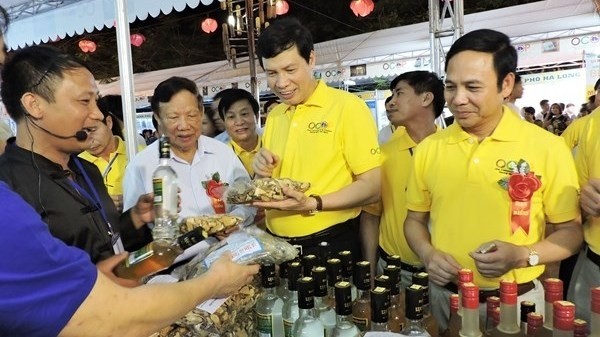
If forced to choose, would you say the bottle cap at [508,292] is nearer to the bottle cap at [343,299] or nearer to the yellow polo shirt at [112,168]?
the bottle cap at [343,299]

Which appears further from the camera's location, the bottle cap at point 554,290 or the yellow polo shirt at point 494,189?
the yellow polo shirt at point 494,189

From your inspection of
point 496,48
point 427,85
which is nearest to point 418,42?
point 427,85

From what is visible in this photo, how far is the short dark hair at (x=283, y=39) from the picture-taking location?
184 cm

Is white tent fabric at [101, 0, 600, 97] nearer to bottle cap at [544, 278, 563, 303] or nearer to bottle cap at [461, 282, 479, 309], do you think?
bottle cap at [544, 278, 563, 303]

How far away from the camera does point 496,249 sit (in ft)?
4.40

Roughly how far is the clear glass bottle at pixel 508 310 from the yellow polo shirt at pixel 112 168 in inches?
90.5

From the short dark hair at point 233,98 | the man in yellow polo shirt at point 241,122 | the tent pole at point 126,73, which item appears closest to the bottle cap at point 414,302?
the tent pole at point 126,73

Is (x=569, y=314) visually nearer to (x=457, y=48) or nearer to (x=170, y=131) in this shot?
(x=457, y=48)

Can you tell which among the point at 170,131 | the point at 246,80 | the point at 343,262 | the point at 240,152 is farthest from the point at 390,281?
the point at 246,80

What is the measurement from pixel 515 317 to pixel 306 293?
A: 1.50 feet

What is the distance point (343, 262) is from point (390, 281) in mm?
170

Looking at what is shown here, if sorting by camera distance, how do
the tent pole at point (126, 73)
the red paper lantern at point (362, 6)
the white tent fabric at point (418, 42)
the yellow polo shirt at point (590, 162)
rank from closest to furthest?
the yellow polo shirt at point (590, 162) → the tent pole at point (126, 73) → the white tent fabric at point (418, 42) → the red paper lantern at point (362, 6)

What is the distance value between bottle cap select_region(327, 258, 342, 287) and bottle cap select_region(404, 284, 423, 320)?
228 millimetres

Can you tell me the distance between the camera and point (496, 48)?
1.50 m
